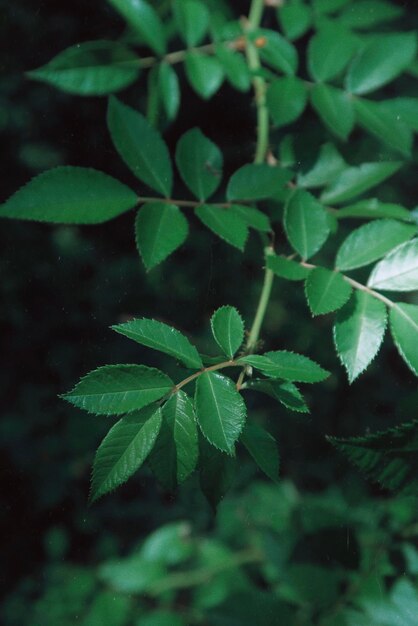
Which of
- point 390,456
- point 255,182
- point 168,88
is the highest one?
point 168,88

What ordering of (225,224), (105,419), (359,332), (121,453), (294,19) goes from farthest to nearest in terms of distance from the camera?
(105,419), (294,19), (225,224), (359,332), (121,453)

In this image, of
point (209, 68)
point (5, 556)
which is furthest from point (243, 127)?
point (5, 556)

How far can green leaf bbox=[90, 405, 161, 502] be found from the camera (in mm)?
677

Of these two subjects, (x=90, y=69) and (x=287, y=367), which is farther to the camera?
(x=90, y=69)

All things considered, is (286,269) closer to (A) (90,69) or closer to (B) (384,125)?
(B) (384,125)

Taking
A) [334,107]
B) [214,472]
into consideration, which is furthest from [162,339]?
[334,107]

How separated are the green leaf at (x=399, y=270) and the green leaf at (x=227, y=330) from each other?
0.22 metres

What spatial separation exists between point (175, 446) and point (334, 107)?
646 mm

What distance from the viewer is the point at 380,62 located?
1.05 metres

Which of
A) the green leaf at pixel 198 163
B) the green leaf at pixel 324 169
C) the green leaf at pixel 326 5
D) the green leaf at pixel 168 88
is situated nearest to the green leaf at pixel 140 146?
the green leaf at pixel 198 163

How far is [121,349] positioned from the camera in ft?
6.71

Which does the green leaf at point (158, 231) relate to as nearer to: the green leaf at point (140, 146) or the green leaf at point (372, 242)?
the green leaf at point (140, 146)

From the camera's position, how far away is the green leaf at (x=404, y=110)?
99 centimetres

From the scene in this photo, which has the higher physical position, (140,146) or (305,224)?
(140,146)
